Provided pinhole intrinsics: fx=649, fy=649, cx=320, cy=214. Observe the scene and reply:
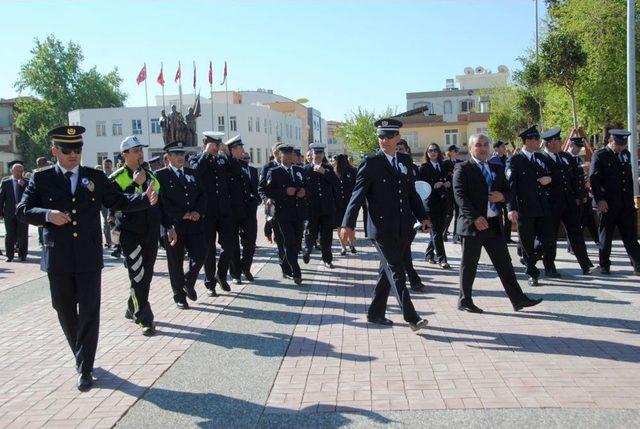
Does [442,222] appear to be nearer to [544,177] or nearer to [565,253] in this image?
[544,177]

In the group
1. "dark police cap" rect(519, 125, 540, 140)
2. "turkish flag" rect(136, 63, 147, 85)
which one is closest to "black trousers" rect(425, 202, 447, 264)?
"dark police cap" rect(519, 125, 540, 140)

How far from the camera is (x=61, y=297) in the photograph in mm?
5172

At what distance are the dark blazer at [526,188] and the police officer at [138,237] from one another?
479 cm

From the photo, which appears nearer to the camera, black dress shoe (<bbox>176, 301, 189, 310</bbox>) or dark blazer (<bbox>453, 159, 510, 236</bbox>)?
dark blazer (<bbox>453, 159, 510, 236</bbox>)

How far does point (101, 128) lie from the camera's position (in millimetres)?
70250

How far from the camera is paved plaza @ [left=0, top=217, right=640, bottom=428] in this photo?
4340mm

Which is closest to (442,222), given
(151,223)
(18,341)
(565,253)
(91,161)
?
(565,253)

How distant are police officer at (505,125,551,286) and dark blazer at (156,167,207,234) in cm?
413

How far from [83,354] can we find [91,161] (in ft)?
229

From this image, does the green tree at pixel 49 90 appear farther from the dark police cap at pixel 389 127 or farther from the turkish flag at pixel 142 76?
the dark police cap at pixel 389 127

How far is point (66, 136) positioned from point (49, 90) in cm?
7693

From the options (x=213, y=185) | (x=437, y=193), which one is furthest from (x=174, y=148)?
(x=437, y=193)

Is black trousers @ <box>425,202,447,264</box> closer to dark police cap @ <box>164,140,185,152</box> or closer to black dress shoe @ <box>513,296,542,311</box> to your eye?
black dress shoe @ <box>513,296,542,311</box>

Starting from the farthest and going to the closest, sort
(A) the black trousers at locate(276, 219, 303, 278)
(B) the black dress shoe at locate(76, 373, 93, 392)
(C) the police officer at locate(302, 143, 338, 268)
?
1. (C) the police officer at locate(302, 143, 338, 268)
2. (A) the black trousers at locate(276, 219, 303, 278)
3. (B) the black dress shoe at locate(76, 373, 93, 392)
